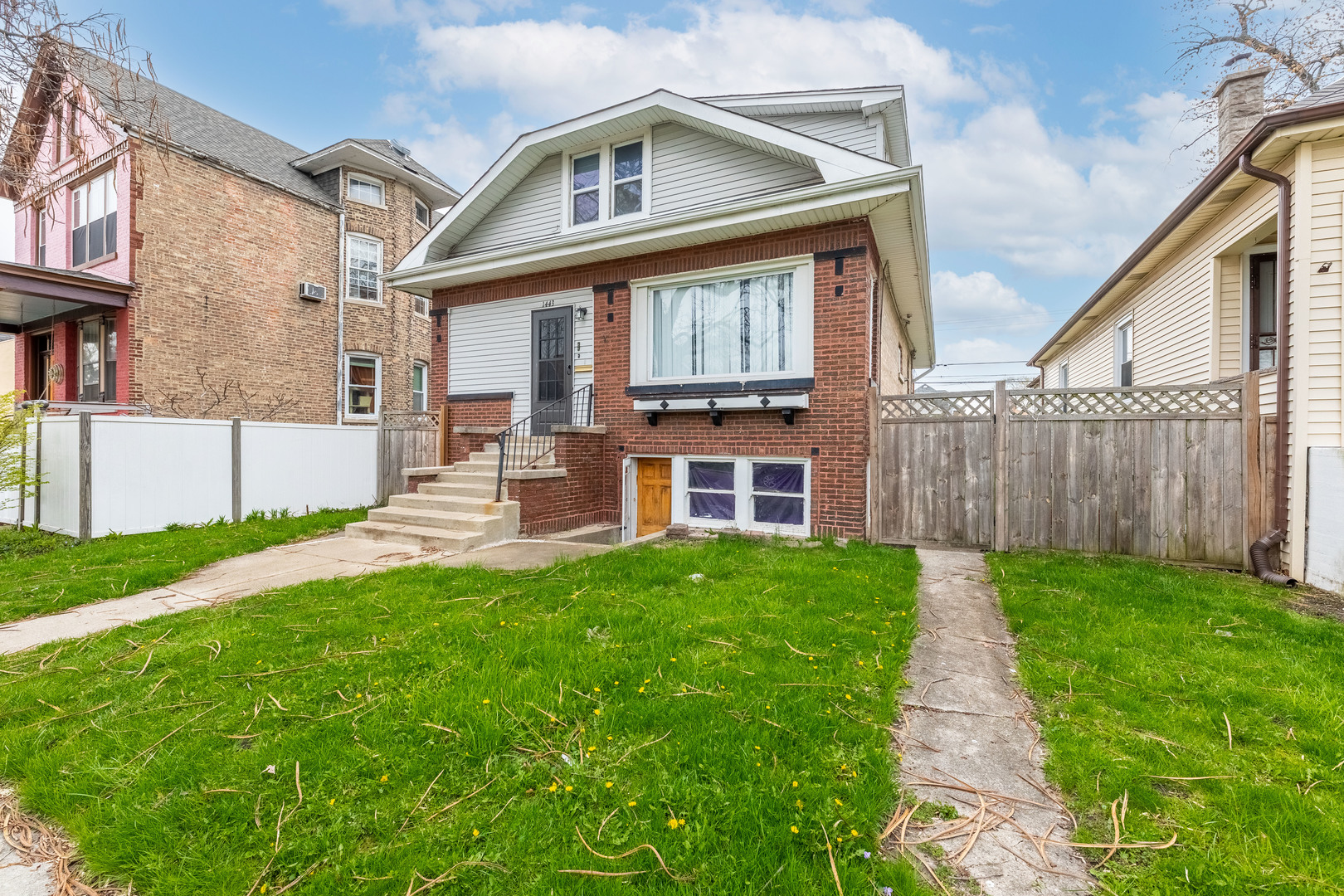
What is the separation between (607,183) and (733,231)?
9.12 ft

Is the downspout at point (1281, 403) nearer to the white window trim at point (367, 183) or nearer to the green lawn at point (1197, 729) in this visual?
the green lawn at point (1197, 729)

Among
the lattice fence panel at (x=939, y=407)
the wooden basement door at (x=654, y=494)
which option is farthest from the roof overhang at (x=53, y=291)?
the lattice fence panel at (x=939, y=407)

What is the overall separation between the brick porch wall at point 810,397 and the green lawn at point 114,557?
3.60 m

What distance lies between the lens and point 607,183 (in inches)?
372

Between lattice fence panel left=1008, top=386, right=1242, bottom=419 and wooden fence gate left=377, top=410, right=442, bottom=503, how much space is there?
988cm

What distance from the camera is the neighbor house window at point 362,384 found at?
1627 cm

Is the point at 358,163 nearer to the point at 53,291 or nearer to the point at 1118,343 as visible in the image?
the point at 53,291

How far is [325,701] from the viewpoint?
2.96 m

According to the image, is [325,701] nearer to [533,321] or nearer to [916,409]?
[916,409]

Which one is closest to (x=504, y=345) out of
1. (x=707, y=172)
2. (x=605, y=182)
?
(x=605, y=182)

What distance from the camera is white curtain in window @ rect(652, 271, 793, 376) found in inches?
317

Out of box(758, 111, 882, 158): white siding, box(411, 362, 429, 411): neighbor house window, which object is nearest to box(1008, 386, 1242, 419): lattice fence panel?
box(758, 111, 882, 158): white siding

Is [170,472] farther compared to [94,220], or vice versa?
[94,220]

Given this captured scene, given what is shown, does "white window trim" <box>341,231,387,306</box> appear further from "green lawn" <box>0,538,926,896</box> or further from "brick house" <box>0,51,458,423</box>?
"green lawn" <box>0,538,926,896</box>
